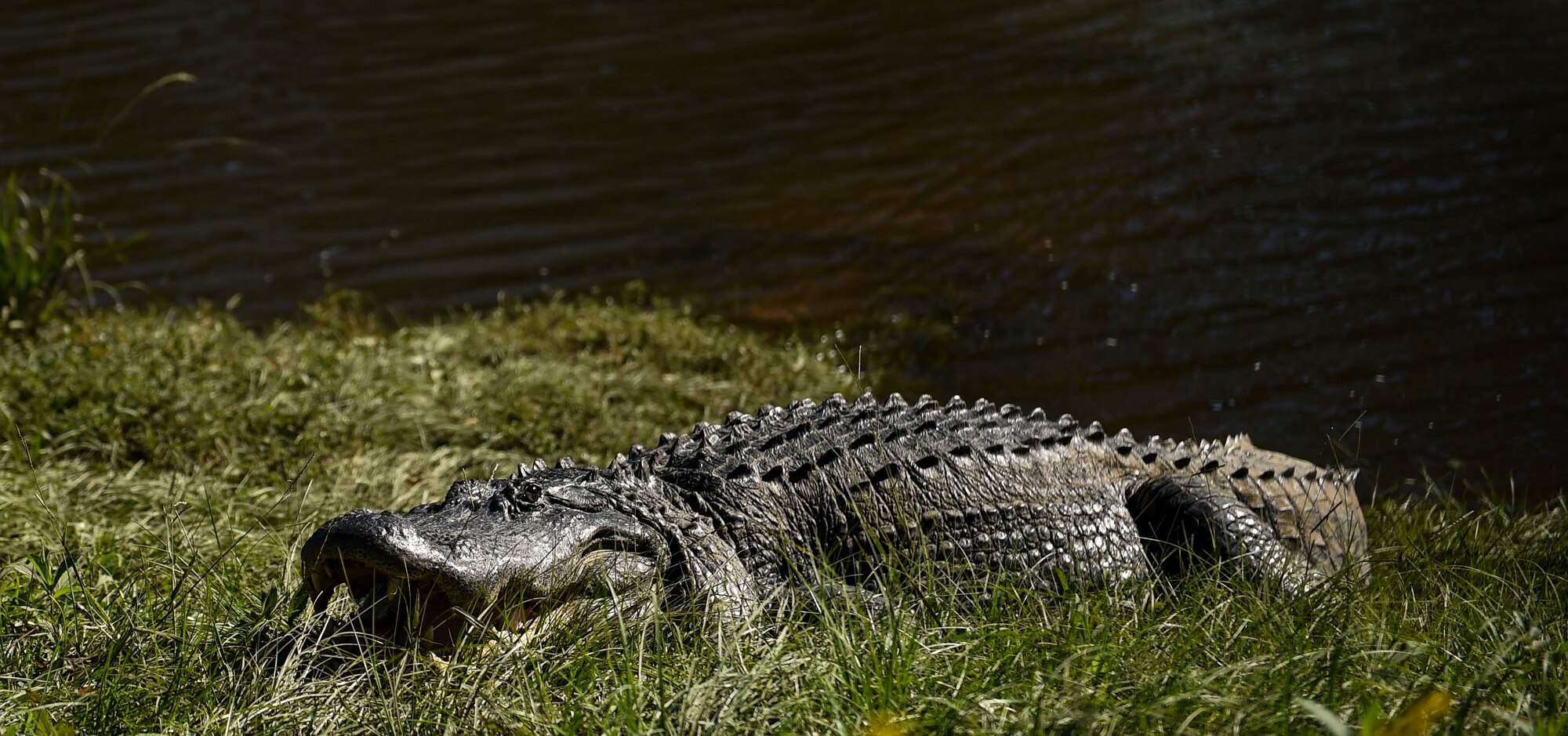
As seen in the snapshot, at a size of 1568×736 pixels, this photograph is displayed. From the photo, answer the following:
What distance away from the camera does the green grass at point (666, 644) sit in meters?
2.18

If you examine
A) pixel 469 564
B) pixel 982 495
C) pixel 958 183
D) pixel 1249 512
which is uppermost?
pixel 469 564

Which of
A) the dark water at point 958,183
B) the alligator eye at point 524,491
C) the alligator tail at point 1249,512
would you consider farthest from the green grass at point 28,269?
the alligator tail at point 1249,512

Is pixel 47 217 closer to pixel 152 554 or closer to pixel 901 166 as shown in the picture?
pixel 152 554

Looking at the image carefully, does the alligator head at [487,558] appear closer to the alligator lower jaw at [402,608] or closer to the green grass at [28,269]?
the alligator lower jaw at [402,608]

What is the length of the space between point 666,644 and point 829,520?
76cm

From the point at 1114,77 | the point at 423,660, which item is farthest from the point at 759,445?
the point at 1114,77

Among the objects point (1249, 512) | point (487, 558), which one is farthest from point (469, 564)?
point (1249, 512)

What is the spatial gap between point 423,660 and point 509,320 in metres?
4.59

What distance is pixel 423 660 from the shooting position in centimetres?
260

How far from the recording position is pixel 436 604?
9.14 feet

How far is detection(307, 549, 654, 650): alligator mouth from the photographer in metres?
2.68

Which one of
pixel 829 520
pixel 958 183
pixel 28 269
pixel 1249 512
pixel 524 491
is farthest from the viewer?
pixel 958 183

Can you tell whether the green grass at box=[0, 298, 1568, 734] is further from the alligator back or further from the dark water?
the dark water

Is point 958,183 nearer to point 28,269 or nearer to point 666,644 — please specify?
point 28,269
